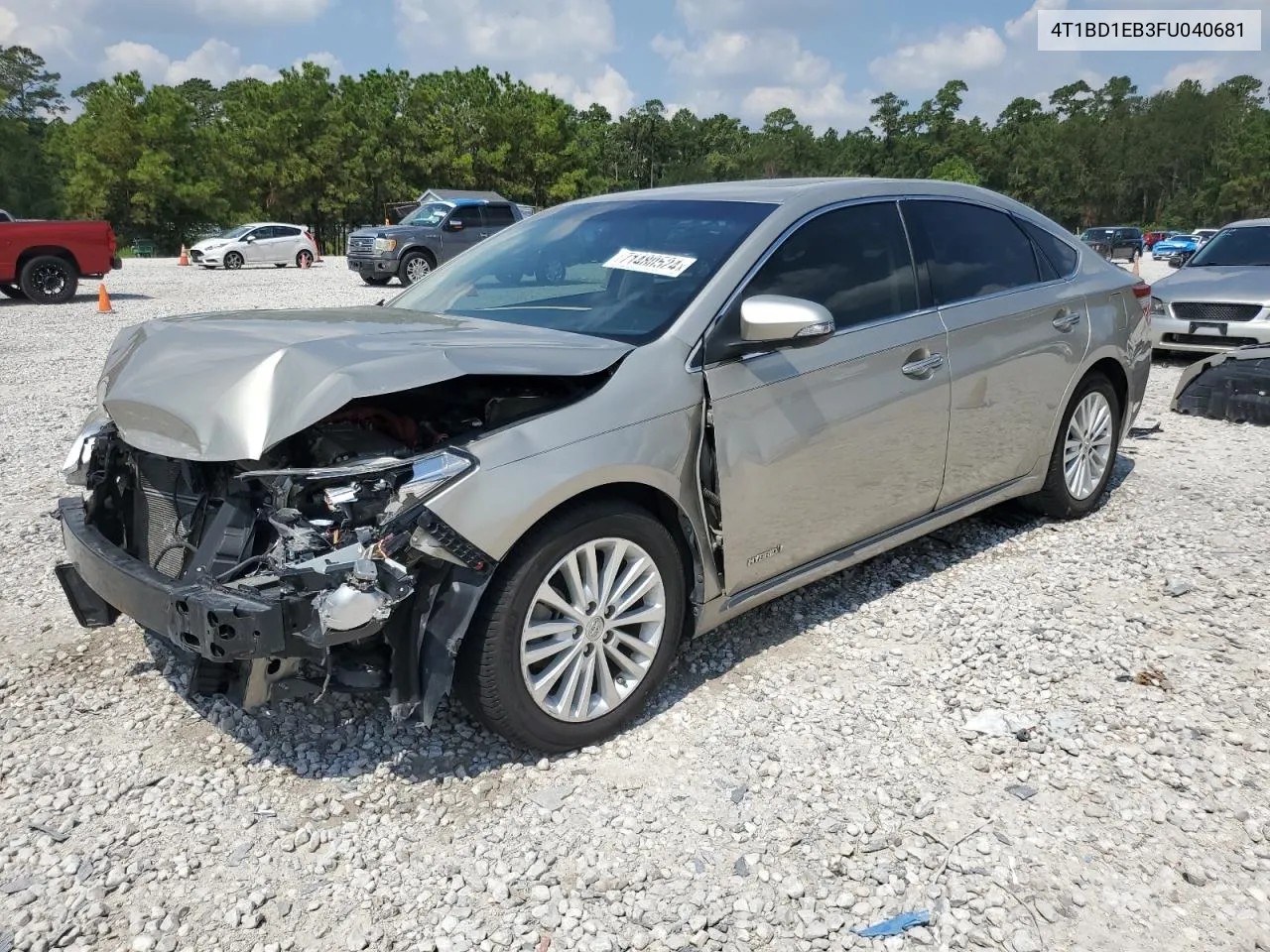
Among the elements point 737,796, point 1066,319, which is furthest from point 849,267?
point 737,796

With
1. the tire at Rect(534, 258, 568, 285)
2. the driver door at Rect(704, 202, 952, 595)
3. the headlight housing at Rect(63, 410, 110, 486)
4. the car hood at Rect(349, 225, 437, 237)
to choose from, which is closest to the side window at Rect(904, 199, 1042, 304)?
the driver door at Rect(704, 202, 952, 595)

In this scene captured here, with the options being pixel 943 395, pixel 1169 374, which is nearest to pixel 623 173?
pixel 1169 374

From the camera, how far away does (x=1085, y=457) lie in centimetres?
529

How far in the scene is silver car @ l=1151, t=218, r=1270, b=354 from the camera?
384 inches

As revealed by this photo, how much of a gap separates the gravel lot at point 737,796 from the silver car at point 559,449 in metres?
0.34

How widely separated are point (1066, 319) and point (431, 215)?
68.0 feet

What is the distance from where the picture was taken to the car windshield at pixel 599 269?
11.5 feet

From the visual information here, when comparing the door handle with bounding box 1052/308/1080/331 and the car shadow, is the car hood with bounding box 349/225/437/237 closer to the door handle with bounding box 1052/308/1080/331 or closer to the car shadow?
the door handle with bounding box 1052/308/1080/331

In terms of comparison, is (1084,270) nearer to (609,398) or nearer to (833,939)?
(609,398)

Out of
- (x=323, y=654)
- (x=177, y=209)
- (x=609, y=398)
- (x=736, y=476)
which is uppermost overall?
(x=177, y=209)

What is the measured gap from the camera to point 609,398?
10.1 feet

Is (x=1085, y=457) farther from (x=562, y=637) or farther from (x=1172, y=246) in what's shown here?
(x=1172, y=246)

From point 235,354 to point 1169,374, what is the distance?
32.9ft

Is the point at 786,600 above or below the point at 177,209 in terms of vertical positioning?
below
